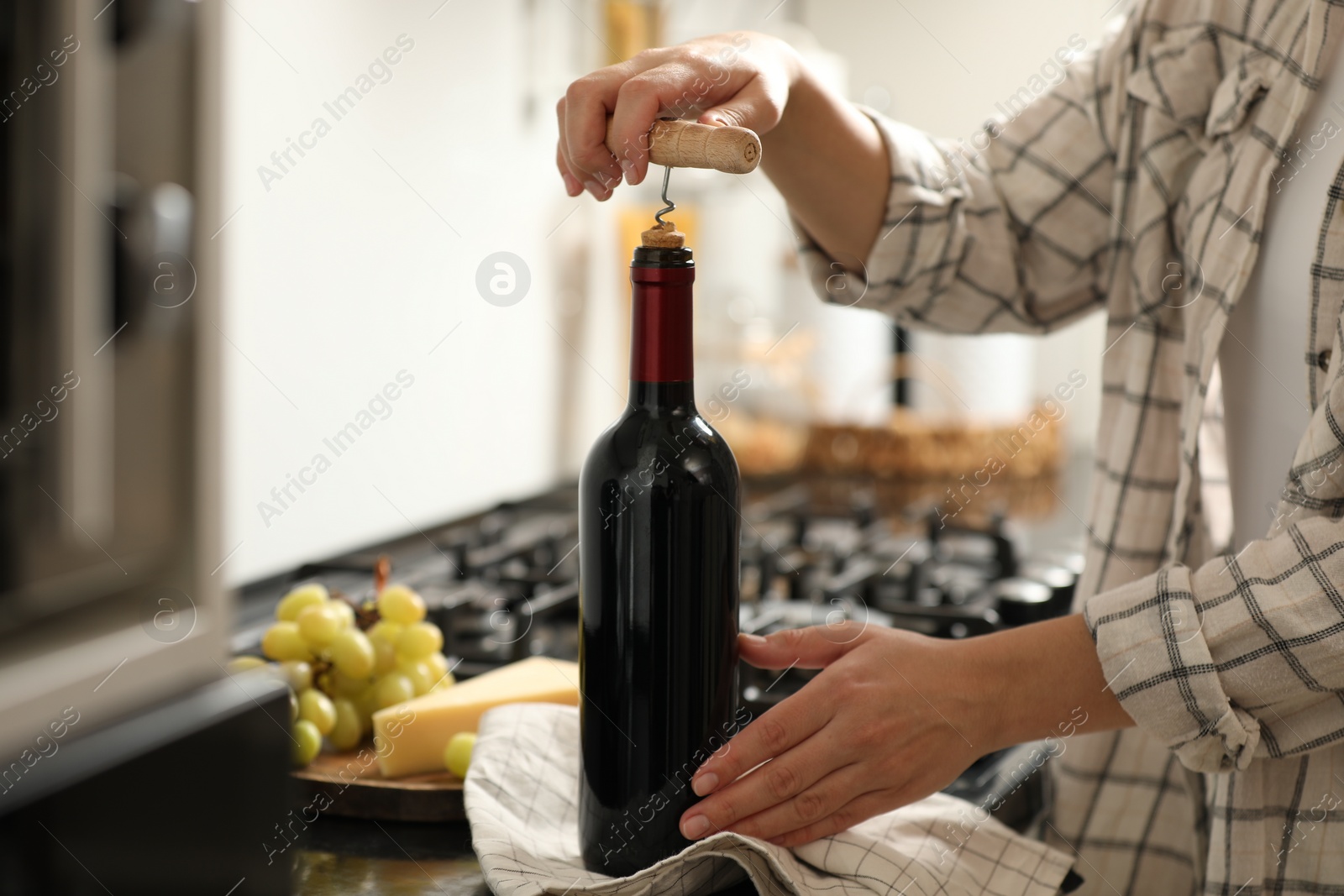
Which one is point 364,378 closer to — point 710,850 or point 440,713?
point 440,713

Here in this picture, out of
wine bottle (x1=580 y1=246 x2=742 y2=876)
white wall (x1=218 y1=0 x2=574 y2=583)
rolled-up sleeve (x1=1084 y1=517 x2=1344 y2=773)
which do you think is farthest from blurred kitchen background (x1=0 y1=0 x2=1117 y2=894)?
rolled-up sleeve (x1=1084 y1=517 x2=1344 y2=773)

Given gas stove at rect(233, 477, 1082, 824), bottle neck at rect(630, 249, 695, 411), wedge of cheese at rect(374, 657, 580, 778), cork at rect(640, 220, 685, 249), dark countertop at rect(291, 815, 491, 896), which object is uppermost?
cork at rect(640, 220, 685, 249)

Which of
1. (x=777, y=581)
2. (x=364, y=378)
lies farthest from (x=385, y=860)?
(x=364, y=378)

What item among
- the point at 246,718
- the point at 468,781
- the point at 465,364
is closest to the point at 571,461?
the point at 465,364

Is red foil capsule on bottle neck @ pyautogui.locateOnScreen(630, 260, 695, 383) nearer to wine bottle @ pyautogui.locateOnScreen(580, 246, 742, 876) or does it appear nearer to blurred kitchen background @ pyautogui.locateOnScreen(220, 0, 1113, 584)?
wine bottle @ pyautogui.locateOnScreen(580, 246, 742, 876)

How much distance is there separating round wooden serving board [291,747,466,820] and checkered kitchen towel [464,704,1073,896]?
0.05 meters

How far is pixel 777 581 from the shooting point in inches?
47.6

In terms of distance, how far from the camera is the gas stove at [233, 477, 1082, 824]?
2.97ft

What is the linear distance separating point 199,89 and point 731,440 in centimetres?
164

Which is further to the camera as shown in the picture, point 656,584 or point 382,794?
point 382,794

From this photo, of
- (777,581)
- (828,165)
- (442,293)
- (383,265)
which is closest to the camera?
(828,165)

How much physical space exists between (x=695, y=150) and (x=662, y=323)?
9cm

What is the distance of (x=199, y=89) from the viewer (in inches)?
18.5

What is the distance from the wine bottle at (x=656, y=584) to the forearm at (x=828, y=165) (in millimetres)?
309
